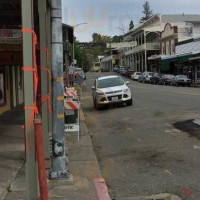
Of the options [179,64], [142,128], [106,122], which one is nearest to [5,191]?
[142,128]

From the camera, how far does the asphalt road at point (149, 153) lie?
696 centimetres

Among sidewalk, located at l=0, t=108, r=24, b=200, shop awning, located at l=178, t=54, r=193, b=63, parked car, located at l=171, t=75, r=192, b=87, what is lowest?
sidewalk, located at l=0, t=108, r=24, b=200

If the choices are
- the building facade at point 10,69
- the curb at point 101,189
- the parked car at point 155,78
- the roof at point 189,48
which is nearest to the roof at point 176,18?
the roof at point 189,48

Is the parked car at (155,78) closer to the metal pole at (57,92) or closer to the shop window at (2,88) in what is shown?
the shop window at (2,88)

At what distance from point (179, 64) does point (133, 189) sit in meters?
52.8

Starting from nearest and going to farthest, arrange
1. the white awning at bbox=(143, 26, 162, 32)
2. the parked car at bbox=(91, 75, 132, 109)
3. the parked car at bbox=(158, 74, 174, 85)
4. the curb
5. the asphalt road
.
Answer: the curb < the asphalt road < the parked car at bbox=(91, 75, 132, 109) < the parked car at bbox=(158, 74, 174, 85) < the white awning at bbox=(143, 26, 162, 32)

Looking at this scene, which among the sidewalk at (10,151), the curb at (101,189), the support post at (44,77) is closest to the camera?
the curb at (101,189)

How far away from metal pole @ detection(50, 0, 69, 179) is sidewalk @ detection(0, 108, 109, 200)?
0.31 m

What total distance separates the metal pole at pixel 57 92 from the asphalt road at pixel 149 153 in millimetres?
934

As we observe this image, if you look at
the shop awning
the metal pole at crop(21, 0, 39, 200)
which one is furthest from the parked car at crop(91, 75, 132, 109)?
the shop awning

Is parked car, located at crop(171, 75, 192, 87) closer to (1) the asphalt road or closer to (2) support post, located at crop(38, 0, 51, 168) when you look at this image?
(1) the asphalt road

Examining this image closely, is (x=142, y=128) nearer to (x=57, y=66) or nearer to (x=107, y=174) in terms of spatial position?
(x=107, y=174)

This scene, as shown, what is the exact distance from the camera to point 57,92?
7.12m

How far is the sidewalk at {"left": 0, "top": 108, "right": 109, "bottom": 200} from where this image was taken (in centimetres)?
651
